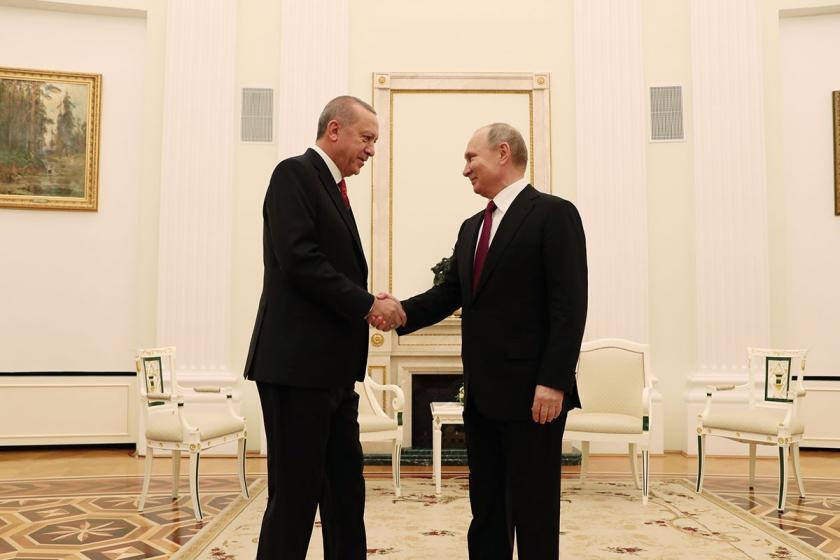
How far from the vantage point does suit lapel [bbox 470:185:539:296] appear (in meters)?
2.33

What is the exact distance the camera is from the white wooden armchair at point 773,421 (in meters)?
4.47

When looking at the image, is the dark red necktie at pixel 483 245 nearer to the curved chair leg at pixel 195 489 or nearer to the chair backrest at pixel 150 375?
the curved chair leg at pixel 195 489

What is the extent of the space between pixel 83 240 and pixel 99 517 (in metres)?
3.53

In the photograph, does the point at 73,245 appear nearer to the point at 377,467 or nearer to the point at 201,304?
the point at 201,304

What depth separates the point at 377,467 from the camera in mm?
5785

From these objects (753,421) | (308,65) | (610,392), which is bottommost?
(753,421)

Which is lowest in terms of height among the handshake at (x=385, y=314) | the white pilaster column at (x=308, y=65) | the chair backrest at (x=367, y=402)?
the chair backrest at (x=367, y=402)

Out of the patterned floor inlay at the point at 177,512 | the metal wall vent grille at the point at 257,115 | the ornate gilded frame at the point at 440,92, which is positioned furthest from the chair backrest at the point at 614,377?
the metal wall vent grille at the point at 257,115

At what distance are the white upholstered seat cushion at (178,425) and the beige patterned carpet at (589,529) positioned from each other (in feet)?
1.59

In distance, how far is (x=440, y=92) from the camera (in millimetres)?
6762

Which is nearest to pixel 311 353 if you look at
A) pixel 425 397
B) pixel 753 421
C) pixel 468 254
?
pixel 468 254

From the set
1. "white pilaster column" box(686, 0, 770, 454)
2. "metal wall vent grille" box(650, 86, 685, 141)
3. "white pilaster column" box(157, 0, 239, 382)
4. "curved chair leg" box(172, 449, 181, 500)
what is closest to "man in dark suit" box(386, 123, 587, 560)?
"curved chair leg" box(172, 449, 181, 500)

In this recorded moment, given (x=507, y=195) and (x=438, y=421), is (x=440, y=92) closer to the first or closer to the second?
(x=438, y=421)

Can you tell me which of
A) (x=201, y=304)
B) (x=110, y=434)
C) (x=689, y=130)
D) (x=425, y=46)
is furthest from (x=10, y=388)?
(x=689, y=130)
